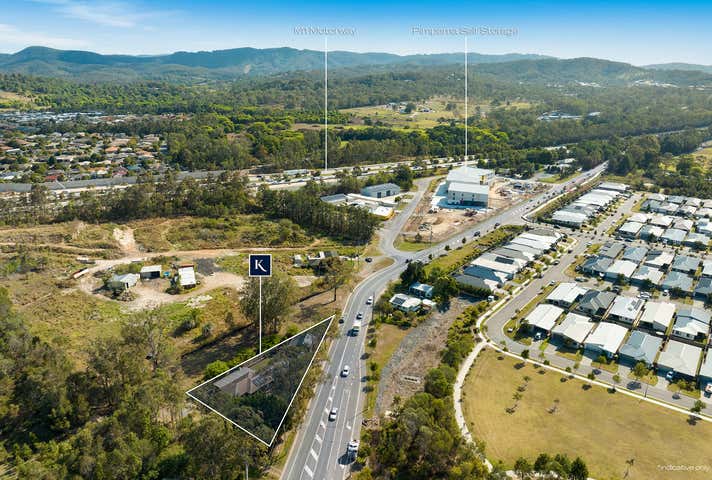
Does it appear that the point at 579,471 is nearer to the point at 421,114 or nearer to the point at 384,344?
the point at 384,344

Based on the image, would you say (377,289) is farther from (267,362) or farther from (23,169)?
(23,169)

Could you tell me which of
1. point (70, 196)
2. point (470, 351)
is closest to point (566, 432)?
point (470, 351)

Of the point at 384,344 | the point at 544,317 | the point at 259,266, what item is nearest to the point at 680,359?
the point at 544,317

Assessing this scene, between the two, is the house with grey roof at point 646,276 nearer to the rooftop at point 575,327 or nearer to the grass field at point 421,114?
the rooftop at point 575,327

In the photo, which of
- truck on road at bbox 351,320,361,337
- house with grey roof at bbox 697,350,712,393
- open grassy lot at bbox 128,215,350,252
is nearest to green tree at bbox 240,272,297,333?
truck on road at bbox 351,320,361,337

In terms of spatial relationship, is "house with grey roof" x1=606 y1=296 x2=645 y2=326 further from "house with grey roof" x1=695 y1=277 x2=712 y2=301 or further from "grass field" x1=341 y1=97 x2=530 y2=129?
"grass field" x1=341 y1=97 x2=530 y2=129

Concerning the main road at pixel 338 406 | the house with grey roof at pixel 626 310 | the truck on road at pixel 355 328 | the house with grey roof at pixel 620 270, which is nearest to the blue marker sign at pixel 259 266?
the main road at pixel 338 406
